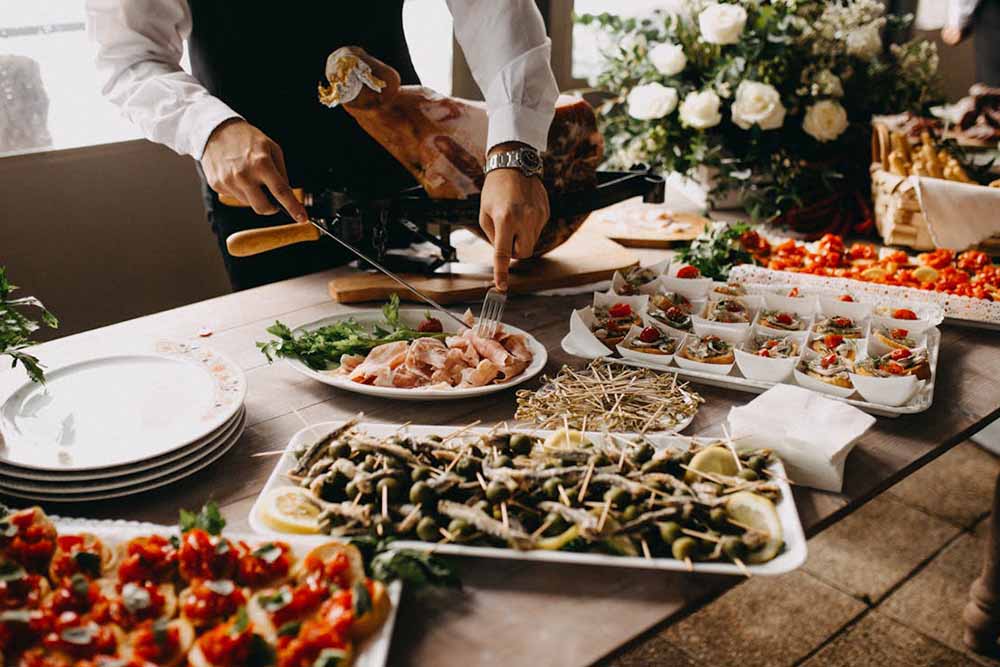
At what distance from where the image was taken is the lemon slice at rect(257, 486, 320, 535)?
49.8 inches

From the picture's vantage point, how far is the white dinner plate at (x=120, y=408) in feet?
4.69

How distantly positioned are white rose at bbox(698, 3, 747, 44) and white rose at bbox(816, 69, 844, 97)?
0.31 meters

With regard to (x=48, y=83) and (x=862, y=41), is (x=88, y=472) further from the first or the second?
(x=862, y=41)

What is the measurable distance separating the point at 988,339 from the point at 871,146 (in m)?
1.15

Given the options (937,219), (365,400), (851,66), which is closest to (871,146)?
(851,66)

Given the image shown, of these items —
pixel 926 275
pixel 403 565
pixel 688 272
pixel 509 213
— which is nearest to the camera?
pixel 403 565

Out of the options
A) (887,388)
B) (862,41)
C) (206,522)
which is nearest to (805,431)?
(887,388)

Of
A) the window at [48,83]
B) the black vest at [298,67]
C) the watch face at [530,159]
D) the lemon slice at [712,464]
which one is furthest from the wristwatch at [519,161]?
the window at [48,83]

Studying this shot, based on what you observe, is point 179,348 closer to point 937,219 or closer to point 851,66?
point 937,219

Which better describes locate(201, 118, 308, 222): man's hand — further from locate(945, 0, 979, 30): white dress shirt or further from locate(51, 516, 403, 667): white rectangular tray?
locate(945, 0, 979, 30): white dress shirt

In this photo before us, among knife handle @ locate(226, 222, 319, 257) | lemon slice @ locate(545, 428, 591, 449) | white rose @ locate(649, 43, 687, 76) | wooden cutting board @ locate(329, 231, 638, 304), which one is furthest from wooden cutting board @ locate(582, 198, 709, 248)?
lemon slice @ locate(545, 428, 591, 449)

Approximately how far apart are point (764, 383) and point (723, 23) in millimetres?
1648

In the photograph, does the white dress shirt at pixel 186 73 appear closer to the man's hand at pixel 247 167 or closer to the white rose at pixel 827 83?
the man's hand at pixel 247 167

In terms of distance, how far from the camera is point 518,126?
2139 millimetres
